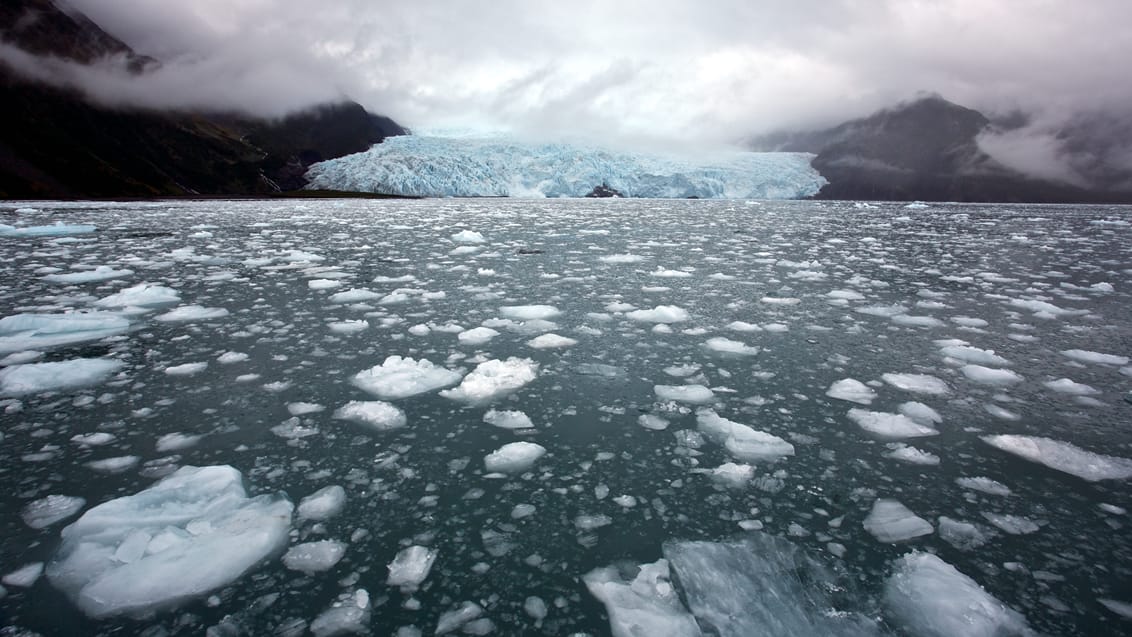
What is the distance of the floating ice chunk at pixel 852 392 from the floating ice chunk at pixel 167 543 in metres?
3.69

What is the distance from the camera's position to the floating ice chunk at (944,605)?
186 cm

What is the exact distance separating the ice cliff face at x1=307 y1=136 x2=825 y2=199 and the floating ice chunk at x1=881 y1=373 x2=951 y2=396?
94277mm

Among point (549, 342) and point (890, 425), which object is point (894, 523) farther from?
point (549, 342)

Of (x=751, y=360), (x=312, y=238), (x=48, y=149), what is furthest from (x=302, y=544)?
(x=48, y=149)

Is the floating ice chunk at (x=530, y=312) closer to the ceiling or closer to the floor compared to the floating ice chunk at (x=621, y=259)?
closer to the floor

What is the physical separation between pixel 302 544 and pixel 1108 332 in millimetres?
8104

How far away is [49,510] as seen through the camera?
2.43 metres

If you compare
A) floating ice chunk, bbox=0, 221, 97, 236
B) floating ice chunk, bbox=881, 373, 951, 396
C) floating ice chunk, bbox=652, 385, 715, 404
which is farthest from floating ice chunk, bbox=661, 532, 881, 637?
floating ice chunk, bbox=0, 221, 97, 236

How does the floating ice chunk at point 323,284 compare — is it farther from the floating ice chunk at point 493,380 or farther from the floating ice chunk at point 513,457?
the floating ice chunk at point 513,457

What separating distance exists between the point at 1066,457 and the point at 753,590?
7.98 feet

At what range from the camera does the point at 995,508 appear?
254 centimetres

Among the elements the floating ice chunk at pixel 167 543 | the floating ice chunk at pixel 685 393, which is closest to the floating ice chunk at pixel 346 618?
the floating ice chunk at pixel 167 543

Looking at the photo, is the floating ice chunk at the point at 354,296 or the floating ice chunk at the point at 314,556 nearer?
the floating ice chunk at the point at 314,556

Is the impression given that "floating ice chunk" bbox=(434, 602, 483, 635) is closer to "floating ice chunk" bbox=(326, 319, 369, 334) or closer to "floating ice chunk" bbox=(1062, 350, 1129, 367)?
"floating ice chunk" bbox=(326, 319, 369, 334)
